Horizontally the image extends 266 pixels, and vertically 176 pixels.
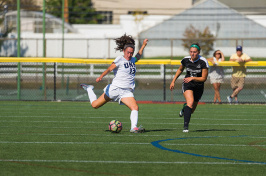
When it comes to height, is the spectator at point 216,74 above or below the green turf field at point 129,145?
above

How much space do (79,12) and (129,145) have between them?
2528 inches

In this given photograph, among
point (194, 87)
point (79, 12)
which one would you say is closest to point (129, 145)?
point (194, 87)

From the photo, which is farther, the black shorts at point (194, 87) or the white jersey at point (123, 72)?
the black shorts at point (194, 87)

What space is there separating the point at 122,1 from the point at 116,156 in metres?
70.3

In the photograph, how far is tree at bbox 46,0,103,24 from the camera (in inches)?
2805

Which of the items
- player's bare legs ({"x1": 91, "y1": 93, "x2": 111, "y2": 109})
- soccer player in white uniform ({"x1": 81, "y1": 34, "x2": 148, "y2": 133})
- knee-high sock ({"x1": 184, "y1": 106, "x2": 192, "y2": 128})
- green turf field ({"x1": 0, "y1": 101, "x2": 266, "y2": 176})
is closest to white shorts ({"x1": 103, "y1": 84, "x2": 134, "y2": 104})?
soccer player in white uniform ({"x1": 81, "y1": 34, "x2": 148, "y2": 133})

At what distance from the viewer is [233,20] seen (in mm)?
62719

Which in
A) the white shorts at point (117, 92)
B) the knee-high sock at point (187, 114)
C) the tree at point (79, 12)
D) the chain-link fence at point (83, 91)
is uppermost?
the tree at point (79, 12)

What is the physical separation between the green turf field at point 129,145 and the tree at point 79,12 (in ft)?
181

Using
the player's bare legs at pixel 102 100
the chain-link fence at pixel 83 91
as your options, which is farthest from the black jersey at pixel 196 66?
the chain-link fence at pixel 83 91

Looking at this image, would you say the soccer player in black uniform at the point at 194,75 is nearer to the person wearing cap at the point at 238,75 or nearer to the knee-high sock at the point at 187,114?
the knee-high sock at the point at 187,114

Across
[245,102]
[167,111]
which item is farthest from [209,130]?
[245,102]

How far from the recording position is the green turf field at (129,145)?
8055 millimetres

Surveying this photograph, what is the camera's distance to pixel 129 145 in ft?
33.6
